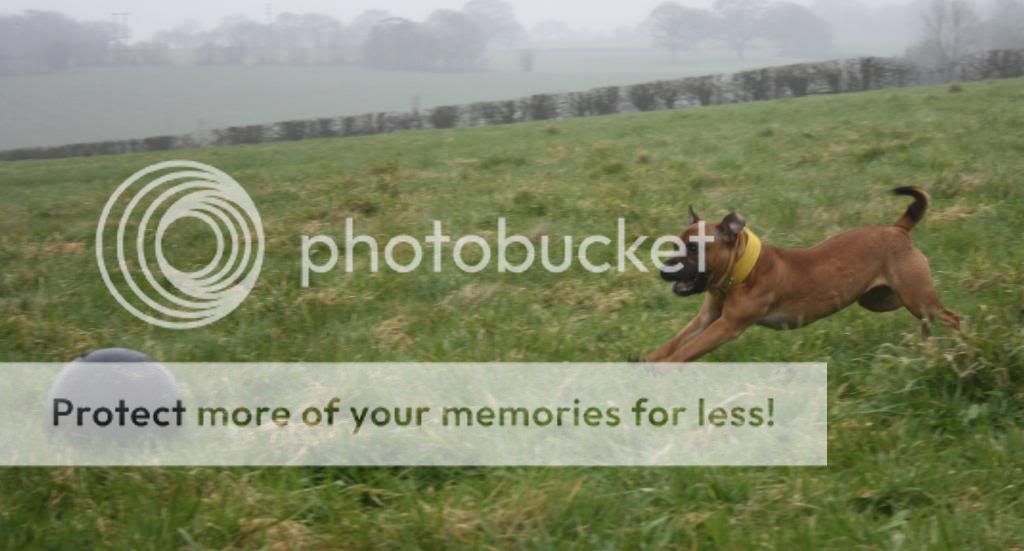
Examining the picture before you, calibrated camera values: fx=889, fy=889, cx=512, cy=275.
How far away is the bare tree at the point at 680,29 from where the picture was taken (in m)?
109

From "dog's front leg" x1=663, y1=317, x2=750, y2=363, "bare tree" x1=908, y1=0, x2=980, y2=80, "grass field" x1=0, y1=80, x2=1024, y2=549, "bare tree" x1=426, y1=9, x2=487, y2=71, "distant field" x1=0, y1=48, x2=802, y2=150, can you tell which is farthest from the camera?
"bare tree" x1=426, y1=9, x2=487, y2=71

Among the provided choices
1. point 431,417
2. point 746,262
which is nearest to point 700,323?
point 746,262

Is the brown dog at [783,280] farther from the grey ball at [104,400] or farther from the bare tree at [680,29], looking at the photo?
the bare tree at [680,29]

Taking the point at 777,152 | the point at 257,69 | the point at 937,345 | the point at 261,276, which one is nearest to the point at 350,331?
the point at 261,276

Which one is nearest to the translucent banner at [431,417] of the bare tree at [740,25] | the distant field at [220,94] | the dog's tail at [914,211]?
the dog's tail at [914,211]

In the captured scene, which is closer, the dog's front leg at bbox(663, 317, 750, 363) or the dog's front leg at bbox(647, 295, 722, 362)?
the dog's front leg at bbox(663, 317, 750, 363)

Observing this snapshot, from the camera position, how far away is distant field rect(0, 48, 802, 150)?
48.1 m

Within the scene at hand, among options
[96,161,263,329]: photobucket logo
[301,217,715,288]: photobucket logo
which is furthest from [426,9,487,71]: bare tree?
[301,217,715,288]: photobucket logo

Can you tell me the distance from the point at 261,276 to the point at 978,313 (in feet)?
22.1

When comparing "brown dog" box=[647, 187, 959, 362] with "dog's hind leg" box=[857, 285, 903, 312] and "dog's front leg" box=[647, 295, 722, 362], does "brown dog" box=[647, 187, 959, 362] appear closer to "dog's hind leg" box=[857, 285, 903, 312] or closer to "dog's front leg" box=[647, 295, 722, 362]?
"dog's front leg" box=[647, 295, 722, 362]

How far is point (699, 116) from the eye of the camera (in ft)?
82.3

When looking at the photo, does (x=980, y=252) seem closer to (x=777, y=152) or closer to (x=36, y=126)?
(x=777, y=152)

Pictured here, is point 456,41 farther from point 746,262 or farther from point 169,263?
point 746,262

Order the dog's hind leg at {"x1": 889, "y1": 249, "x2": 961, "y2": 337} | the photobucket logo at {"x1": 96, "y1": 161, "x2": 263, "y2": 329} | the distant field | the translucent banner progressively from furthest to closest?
the distant field < the photobucket logo at {"x1": 96, "y1": 161, "x2": 263, "y2": 329} < the dog's hind leg at {"x1": 889, "y1": 249, "x2": 961, "y2": 337} < the translucent banner
